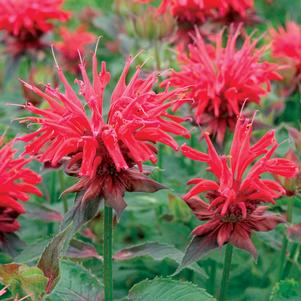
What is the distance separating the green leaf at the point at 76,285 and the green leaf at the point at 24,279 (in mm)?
92

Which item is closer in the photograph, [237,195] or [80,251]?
[237,195]

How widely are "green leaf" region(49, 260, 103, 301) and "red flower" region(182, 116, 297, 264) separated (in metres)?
0.17

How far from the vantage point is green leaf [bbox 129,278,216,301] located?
3.63 feet

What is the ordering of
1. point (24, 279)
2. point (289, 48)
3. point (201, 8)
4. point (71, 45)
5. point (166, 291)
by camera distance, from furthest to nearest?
1. point (71, 45)
2. point (289, 48)
3. point (201, 8)
4. point (166, 291)
5. point (24, 279)

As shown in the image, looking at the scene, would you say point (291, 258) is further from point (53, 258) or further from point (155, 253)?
point (53, 258)

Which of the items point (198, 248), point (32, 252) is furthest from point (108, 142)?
point (32, 252)

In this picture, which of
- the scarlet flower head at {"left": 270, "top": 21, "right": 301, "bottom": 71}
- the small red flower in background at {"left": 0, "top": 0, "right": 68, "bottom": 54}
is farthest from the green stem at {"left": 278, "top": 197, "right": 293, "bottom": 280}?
the small red flower in background at {"left": 0, "top": 0, "right": 68, "bottom": 54}

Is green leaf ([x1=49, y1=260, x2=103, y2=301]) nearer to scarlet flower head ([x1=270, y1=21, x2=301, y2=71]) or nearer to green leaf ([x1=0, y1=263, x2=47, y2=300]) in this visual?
green leaf ([x1=0, y1=263, x2=47, y2=300])

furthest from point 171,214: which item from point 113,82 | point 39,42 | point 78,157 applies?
point 113,82

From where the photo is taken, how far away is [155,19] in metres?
1.93

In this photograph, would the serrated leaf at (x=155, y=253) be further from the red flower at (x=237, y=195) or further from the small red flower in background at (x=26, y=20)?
the small red flower in background at (x=26, y=20)

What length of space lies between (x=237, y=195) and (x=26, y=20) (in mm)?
1133

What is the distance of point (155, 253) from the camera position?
48.3 inches

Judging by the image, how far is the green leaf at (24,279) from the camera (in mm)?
1004
